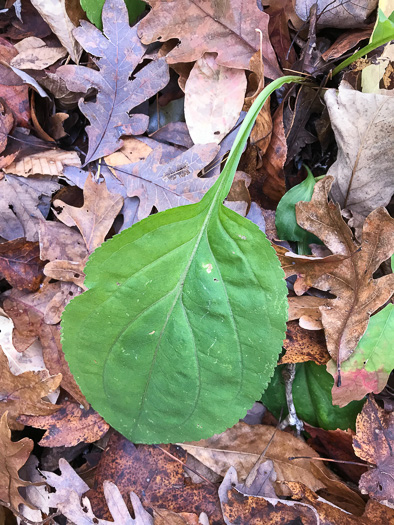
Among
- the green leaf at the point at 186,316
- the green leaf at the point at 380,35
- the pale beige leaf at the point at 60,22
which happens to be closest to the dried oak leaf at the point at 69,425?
the green leaf at the point at 186,316

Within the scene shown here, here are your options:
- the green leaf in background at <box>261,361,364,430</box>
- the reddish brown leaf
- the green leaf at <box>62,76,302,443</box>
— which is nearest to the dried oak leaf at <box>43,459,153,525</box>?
the reddish brown leaf

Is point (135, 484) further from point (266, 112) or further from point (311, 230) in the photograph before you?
point (266, 112)

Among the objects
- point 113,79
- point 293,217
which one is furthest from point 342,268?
point 113,79

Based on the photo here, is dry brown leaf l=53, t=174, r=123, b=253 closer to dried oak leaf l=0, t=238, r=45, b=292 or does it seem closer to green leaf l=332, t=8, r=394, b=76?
dried oak leaf l=0, t=238, r=45, b=292

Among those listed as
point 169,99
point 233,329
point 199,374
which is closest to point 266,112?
point 169,99

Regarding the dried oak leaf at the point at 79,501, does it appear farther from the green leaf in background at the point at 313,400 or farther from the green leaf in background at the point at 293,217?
the green leaf in background at the point at 293,217

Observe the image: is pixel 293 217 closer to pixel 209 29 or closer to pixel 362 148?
pixel 362 148
